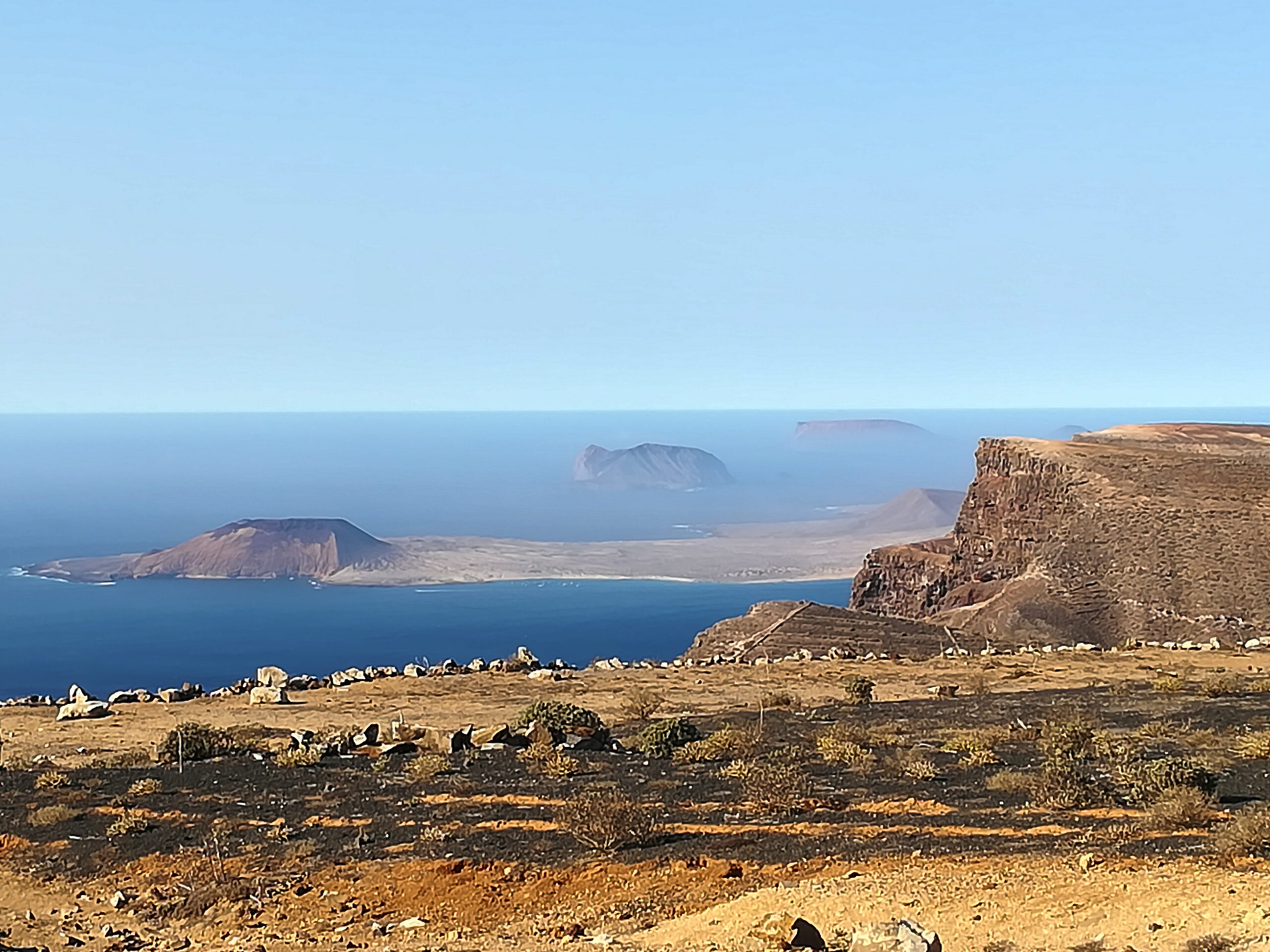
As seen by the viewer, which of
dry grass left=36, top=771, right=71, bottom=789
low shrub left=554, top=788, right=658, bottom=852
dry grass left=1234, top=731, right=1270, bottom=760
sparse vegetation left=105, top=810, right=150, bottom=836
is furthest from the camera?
dry grass left=36, top=771, right=71, bottom=789

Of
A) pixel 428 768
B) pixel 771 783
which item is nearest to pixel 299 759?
pixel 428 768

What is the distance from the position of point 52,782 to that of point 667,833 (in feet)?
30.2

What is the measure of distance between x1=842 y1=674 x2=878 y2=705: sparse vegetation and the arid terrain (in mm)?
2056

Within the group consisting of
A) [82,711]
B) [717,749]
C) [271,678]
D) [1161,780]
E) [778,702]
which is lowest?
[271,678]

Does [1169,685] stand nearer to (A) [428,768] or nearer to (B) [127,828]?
(A) [428,768]

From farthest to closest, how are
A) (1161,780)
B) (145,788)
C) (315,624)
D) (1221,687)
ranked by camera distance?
(315,624) < (1221,687) < (145,788) < (1161,780)

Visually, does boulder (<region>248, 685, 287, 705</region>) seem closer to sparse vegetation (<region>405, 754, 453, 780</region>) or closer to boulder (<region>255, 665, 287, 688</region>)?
boulder (<region>255, 665, 287, 688</region>)

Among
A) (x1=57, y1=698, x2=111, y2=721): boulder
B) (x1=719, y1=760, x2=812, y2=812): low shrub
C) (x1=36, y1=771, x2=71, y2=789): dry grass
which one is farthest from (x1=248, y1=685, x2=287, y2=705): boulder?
(x1=719, y1=760, x2=812, y2=812): low shrub

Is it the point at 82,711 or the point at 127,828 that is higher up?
the point at 127,828

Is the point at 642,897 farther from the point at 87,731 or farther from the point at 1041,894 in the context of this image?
the point at 87,731

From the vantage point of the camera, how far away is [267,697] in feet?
82.5

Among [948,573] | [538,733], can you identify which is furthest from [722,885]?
[948,573]

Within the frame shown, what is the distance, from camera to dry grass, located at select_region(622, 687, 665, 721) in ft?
73.3

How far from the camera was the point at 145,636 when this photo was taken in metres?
140
